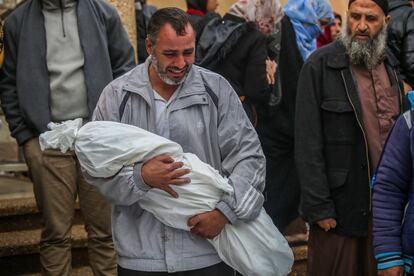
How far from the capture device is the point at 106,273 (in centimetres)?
516

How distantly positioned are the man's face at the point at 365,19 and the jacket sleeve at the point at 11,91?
2.09m

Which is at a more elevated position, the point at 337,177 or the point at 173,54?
the point at 173,54

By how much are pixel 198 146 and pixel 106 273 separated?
5.90 feet

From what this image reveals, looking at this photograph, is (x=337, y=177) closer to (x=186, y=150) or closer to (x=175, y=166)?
(x=186, y=150)

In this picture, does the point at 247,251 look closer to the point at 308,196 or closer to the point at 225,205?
the point at 225,205

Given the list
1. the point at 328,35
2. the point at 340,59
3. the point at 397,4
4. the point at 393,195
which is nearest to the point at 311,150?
the point at 340,59

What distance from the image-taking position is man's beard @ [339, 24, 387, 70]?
15.6ft

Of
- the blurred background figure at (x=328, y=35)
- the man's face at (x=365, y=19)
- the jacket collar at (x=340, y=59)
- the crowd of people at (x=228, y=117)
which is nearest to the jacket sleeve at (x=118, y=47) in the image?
the crowd of people at (x=228, y=117)

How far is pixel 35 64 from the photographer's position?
16.6 feet

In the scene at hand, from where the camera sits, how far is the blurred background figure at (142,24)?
7.07 metres

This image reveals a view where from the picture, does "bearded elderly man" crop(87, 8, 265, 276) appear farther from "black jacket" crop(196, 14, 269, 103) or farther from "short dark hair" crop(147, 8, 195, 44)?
"black jacket" crop(196, 14, 269, 103)

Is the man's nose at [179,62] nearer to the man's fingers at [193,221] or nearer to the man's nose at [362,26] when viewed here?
the man's fingers at [193,221]

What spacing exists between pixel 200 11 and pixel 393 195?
3237mm

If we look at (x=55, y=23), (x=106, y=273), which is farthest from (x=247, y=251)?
(x=55, y=23)
